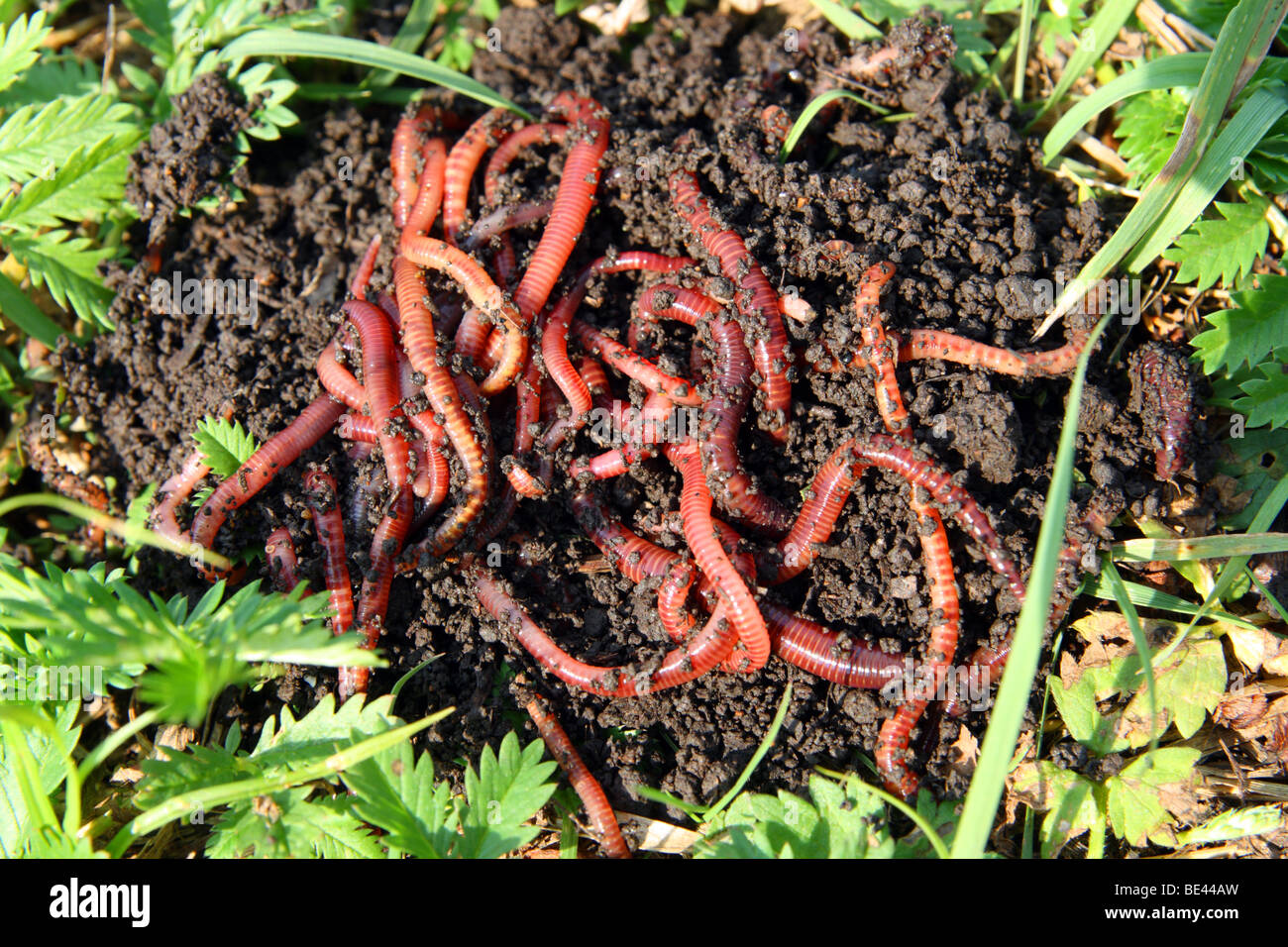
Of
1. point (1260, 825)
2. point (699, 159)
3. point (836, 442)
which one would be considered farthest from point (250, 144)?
point (1260, 825)

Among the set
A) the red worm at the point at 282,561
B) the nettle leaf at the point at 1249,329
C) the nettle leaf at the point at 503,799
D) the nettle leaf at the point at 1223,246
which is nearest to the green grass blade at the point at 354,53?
the red worm at the point at 282,561

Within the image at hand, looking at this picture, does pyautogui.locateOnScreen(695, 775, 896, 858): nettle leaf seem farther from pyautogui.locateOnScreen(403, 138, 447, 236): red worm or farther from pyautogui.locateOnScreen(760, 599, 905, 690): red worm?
pyautogui.locateOnScreen(403, 138, 447, 236): red worm

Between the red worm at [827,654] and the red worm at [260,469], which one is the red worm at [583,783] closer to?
the red worm at [827,654]

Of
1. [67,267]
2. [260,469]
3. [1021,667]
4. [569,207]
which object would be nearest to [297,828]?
[260,469]

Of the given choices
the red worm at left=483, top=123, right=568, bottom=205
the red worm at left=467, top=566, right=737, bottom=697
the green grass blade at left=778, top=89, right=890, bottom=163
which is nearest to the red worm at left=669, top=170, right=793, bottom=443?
the green grass blade at left=778, top=89, right=890, bottom=163

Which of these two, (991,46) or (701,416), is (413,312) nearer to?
(701,416)

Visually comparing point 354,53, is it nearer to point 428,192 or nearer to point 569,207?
point 428,192
